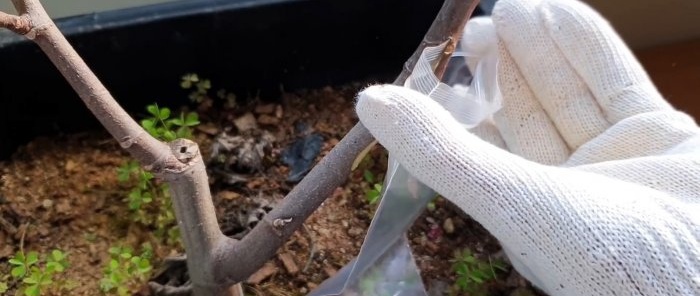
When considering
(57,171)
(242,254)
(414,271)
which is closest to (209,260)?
(242,254)

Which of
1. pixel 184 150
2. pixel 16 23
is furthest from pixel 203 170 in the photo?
pixel 16 23

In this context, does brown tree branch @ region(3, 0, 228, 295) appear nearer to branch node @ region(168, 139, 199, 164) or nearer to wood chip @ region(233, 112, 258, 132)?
branch node @ region(168, 139, 199, 164)

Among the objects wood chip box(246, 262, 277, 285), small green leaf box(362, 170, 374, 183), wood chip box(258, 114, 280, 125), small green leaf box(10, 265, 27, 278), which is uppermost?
wood chip box(258, 114, 280, 125)

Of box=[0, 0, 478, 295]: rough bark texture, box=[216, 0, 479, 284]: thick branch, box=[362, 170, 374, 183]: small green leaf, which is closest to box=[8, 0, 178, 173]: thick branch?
box=[0, 0, 478, 295]: rough bark texture

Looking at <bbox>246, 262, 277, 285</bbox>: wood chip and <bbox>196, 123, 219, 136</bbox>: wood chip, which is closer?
<bbox>246, 262, 277, 285</bbox>: wood chip

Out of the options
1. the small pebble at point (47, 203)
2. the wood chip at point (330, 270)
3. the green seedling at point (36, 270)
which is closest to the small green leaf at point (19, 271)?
the green seedling at point (36, 270)

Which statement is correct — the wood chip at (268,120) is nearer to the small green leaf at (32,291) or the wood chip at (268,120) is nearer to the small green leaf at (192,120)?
the small green leaf at (192,120)

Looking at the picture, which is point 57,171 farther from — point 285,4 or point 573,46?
point 573,46
